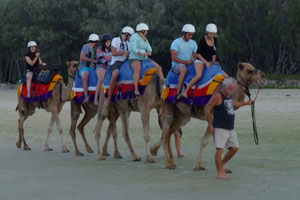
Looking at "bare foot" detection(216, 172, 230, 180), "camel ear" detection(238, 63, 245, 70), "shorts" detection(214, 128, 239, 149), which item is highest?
"camel ear" detection(238, 63, 245, 70)

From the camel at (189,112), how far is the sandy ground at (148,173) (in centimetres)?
32

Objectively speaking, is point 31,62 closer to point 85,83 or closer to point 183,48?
point 85,83

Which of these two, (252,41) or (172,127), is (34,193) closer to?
(172,127)

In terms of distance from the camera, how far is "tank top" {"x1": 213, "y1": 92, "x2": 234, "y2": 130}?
1151 cm

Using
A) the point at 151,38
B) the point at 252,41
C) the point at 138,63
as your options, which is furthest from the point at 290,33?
the point at 138,63

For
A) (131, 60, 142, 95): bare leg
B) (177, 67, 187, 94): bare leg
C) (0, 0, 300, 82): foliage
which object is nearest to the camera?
(177, 67, 187, 94): bare leg

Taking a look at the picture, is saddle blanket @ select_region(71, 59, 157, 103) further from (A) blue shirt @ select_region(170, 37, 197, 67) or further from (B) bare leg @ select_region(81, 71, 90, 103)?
(B) bare leg @ select_region(81, 71, 90, 103)

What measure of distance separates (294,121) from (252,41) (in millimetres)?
35087

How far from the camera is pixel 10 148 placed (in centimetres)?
1723

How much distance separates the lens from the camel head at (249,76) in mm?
12695

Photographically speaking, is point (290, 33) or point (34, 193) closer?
point (34, 193)

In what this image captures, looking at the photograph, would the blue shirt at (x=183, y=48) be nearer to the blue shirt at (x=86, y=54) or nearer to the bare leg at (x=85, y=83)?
the bare leg at (x=85, y=83)

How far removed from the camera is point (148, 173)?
12555 millimetres

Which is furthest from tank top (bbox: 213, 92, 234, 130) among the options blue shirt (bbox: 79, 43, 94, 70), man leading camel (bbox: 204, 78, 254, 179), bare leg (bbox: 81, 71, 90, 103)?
blue shirt (bbox: 79, 43, 94, 70)
